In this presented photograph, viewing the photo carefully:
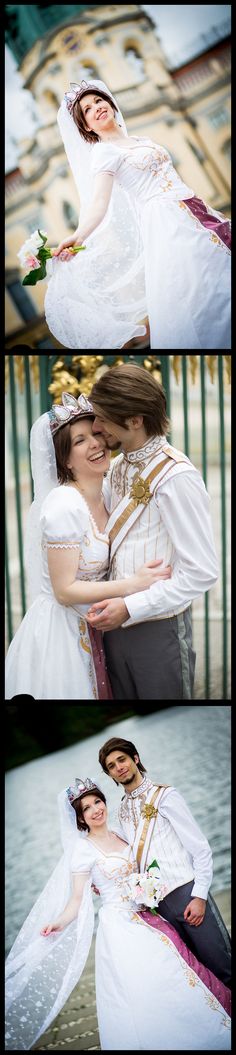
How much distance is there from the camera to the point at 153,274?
3336mm

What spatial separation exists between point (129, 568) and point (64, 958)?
90 centimetres

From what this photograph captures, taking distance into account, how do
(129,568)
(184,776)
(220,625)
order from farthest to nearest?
(220,625) → (184,776) → (129,568)

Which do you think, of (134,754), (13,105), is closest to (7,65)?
(13,105)

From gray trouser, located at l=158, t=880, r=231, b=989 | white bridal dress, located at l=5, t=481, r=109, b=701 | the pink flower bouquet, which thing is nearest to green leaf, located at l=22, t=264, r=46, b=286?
the pink flower bouquet

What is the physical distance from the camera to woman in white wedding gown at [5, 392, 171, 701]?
10.6ft

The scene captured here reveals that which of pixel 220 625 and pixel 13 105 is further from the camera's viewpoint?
pixel 220 625

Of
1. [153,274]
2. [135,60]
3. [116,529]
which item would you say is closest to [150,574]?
[116,529]

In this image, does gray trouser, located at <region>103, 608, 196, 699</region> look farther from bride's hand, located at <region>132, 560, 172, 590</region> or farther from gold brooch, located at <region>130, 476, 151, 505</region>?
gold brooch, located at <region>130, 476, 151, 505</region>

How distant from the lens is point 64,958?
3.35m

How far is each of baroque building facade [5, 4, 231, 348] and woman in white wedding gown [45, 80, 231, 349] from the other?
A: 6 centimetres

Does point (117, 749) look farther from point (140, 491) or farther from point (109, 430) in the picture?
point (109, 430)

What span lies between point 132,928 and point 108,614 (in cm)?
70

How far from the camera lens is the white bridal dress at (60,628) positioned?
3.22 m
